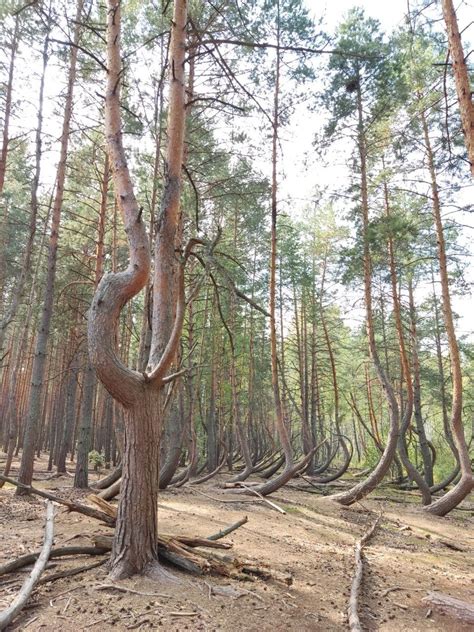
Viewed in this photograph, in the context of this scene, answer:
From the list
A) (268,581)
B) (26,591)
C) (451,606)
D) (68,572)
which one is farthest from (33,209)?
Answer: (451,606)

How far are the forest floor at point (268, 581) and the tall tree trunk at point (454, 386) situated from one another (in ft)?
2.18

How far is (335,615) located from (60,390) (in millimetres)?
16534

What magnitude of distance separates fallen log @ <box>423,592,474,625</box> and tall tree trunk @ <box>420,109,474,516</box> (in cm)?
536

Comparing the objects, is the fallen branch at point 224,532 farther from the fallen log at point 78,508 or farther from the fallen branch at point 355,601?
the fallen branch at point 355,601

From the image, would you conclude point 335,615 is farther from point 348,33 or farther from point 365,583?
point 348,33

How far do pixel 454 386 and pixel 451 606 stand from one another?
19.7 ft

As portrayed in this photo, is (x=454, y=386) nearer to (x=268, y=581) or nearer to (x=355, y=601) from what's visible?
(x=355, y=601)

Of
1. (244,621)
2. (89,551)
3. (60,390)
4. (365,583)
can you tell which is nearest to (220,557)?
(244,621)

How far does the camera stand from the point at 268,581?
413 cm

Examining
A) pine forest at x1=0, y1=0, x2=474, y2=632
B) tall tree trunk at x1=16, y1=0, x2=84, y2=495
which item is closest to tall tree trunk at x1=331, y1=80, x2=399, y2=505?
pine forest at x1=0, y1=0, x2=474, y2=632

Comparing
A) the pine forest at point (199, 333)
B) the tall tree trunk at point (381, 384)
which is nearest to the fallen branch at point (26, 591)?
the pine forest at point (199, 333)

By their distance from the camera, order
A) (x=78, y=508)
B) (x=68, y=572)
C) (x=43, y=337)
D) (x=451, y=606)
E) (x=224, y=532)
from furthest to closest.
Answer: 1. (x=43, y=337)
2. (x=224, y=532)
3. (x=78, y=508)
4. (x=451, y=606)
5. (x=68, y=572)

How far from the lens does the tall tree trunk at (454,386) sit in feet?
29.6

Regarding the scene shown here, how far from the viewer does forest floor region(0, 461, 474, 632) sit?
9.93 ft
